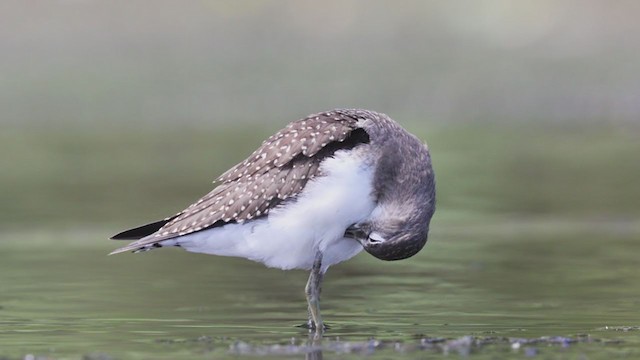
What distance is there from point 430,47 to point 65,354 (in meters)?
26.1

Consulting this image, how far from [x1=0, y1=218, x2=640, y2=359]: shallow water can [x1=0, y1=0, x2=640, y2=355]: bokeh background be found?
3.9 inches

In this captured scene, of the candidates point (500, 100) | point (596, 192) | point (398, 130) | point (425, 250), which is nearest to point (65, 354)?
point (398, 130)

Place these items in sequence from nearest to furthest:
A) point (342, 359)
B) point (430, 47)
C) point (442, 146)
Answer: point (342, 359) → point (442, 146) → point (430, 47)

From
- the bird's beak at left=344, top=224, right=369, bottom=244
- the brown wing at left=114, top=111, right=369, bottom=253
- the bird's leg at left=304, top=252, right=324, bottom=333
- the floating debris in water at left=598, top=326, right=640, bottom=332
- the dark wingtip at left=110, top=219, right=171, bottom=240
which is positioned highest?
the brown wing at left=114, top=111, right=369, bottom=253

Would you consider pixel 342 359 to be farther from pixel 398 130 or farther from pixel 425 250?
pixel 425 250

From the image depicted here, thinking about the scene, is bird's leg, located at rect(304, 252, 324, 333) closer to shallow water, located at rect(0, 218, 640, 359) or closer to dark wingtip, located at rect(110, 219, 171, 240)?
shallow water, located at rect(0, 218, 640, 359)

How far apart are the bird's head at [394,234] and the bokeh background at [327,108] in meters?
2.95

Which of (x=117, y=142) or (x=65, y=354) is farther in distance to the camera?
(x=117, y=142)

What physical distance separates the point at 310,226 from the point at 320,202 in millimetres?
228

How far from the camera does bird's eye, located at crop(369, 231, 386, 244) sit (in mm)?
12352

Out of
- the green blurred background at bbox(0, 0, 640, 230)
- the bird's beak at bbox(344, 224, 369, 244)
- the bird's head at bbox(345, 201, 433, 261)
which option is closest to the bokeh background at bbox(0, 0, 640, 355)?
the green blurred background at bbox(0, 0, 640, 230)

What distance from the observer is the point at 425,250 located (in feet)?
58.6

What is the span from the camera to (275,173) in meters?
12.6

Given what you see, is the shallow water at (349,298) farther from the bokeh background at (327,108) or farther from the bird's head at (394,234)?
the bird's head at (394,234)
